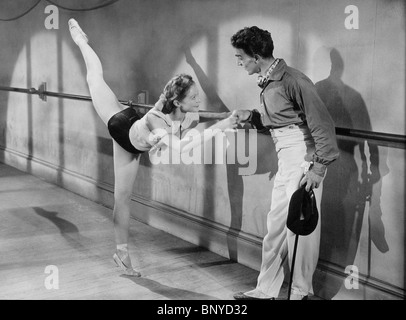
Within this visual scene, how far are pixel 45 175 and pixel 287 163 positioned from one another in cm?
413

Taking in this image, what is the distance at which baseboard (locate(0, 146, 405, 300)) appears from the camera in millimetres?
3062

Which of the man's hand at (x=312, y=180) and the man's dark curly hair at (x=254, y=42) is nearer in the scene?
the man's hand at (x=312, y=180)

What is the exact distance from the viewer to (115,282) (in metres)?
3.50

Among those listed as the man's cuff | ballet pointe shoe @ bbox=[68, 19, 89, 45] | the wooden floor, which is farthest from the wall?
ballet pointe shoe @ bbox=[68, 19, 89, 45]

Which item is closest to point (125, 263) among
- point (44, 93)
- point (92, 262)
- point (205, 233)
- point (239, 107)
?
point (92, 262)

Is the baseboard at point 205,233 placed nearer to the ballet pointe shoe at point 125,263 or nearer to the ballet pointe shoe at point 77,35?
the ballet pointe shoe at point 125,263

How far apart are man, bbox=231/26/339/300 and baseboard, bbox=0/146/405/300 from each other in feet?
0.83

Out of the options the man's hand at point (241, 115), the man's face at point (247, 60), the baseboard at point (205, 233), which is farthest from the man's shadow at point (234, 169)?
the man's face at point (247, 60)

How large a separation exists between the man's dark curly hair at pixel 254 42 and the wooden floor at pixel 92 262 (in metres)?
1.44

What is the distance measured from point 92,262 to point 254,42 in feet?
6.31

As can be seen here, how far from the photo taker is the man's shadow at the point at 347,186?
9.74 feet

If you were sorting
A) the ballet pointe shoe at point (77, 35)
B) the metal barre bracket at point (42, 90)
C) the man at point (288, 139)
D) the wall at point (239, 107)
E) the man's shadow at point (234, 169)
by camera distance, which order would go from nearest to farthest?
1. the man at point (288, 139)
2. the wall at point (239, 107)
3. the man's shadow at point (234, 169)
4. the ballet pointe shoe at point (77, 35)
5. the metal barre bracket at point (42, 90)
